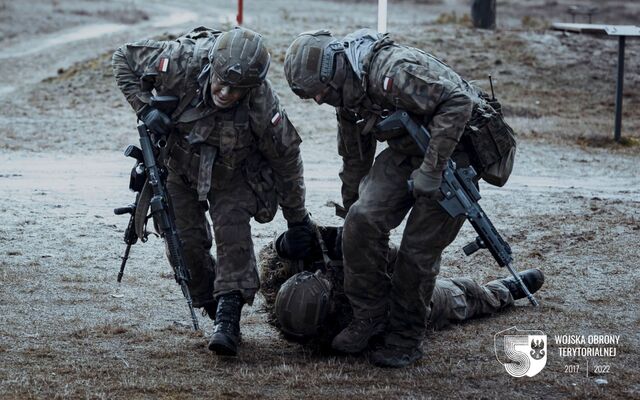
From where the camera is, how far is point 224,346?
5.50 meters

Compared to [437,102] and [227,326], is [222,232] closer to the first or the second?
[227,326]

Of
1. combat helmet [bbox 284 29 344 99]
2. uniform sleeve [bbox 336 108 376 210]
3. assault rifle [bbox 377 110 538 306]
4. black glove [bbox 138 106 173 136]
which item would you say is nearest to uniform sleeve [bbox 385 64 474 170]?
assault rifle [bbox 377 110 538 306]

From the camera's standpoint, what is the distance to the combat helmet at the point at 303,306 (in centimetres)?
567

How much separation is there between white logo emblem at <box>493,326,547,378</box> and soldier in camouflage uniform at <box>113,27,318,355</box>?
4.01 feet

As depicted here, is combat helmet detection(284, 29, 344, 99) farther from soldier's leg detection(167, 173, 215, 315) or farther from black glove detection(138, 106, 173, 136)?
soldier's leg detection(167, 173, 215, 315)

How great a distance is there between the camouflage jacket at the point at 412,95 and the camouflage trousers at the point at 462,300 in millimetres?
1088

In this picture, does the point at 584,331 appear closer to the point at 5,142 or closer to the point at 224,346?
the point at 224,346

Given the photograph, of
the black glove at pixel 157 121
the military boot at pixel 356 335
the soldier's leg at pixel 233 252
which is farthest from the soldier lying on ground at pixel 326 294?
the black glove at pixel 157 121

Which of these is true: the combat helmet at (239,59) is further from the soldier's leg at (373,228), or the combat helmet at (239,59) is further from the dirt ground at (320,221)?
the dirt ground at (320,221)

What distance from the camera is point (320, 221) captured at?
30.2 ft

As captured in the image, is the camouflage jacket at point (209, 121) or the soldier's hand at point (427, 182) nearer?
the soldier's hand at point (427, 182)

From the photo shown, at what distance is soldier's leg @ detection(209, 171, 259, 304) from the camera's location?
5754 millimetres

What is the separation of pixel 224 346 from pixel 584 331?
2106 millimetres

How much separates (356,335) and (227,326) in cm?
68
